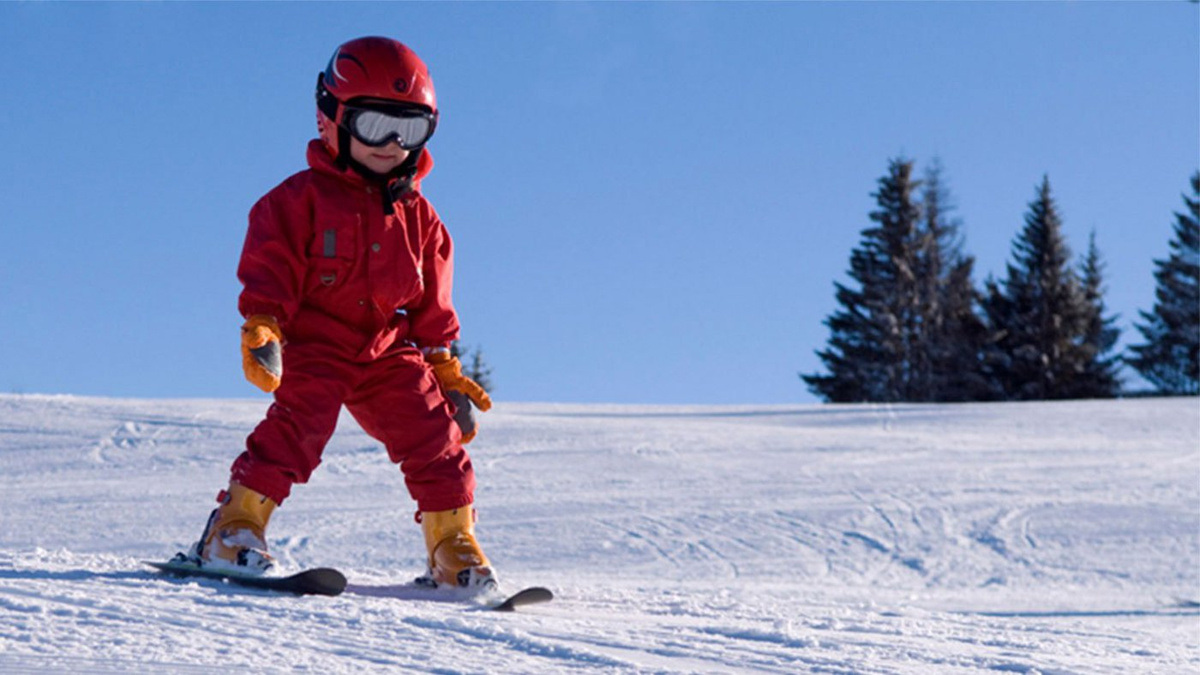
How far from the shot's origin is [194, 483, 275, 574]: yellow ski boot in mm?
3326

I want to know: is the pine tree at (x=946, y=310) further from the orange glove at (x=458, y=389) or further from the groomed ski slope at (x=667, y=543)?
the orange glove at (x=458, y=389)

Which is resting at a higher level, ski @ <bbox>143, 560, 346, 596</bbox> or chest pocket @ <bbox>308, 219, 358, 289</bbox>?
chest pocket @ <bbox>308, 219, 358, 289</bbox>

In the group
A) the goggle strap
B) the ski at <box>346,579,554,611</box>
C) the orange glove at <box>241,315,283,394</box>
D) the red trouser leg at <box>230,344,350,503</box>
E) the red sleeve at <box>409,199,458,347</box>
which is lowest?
the ski at <box>346,579,554,611</box>

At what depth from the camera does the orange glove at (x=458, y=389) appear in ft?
12.6

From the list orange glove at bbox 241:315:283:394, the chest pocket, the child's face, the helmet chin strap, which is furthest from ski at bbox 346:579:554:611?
the child's face

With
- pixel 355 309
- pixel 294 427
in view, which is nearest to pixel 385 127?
pixel 355 309

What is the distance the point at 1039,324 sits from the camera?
107 feet

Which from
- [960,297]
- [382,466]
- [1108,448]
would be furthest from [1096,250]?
[382,466]

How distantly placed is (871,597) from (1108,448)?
5.58m

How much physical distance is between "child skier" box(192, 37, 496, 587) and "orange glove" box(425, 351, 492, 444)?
0.06 meters

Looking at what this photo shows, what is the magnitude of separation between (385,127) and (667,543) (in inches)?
148

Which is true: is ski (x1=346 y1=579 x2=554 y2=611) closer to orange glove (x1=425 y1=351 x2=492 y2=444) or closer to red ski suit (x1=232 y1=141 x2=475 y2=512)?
red ski suit (x1=232 y1=141 x2=475 y2=512)

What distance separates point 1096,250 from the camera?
36219mm

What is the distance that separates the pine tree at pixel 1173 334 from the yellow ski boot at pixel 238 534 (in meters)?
33.7
